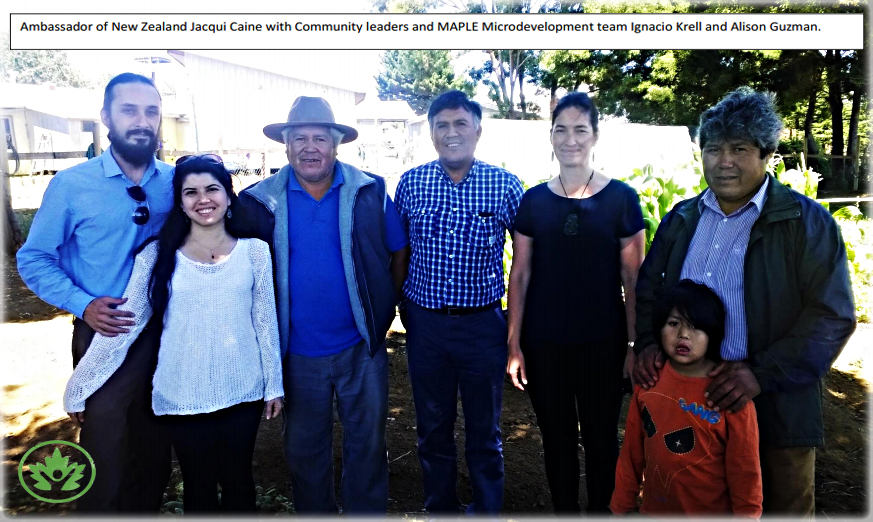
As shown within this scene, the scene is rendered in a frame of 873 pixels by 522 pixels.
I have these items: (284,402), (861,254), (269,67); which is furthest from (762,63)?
(284,402)

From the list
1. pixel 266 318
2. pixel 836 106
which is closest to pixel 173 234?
pixel 266 318

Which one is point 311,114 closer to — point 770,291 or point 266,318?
point 266,318

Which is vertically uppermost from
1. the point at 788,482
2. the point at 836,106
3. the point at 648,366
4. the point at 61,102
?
the point at 61,102

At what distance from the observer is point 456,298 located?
2.84 meters

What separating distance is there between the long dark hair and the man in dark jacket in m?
1.89

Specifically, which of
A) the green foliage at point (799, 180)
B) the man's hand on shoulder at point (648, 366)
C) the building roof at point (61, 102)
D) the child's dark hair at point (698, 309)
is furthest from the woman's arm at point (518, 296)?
the building roof at point (61, 102)

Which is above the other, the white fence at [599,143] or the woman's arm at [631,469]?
the white fence at [599,143]

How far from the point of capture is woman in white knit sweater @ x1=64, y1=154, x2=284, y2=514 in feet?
7.89

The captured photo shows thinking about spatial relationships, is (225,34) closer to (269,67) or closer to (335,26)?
(335,26)

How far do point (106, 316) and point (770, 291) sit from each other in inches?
99.0

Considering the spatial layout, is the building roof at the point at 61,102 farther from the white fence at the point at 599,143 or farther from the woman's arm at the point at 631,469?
the woman's arm at the point at 631,469

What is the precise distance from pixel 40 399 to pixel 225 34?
3.09 meters

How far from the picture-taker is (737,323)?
221 centimetres

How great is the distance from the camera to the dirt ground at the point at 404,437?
320cm
